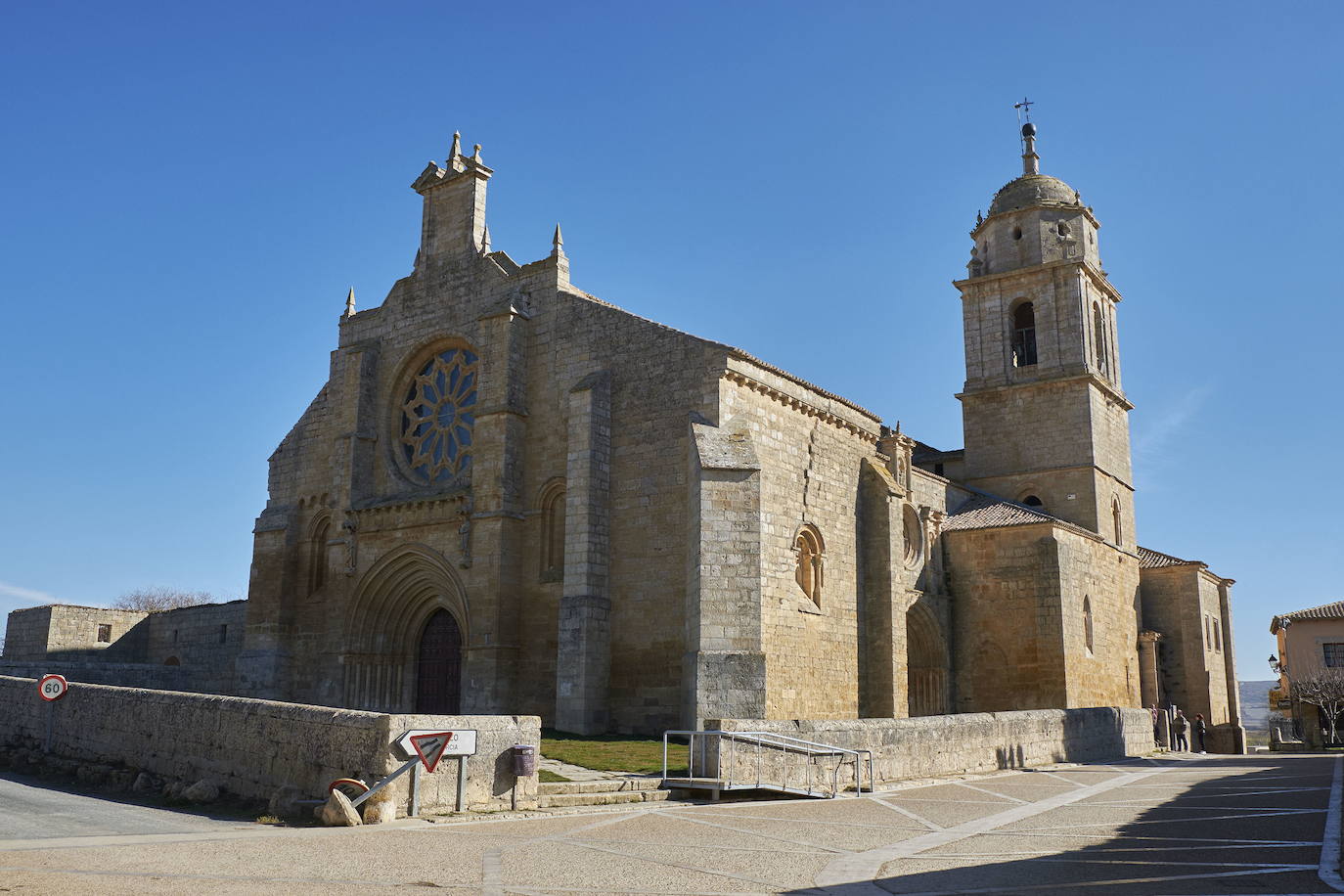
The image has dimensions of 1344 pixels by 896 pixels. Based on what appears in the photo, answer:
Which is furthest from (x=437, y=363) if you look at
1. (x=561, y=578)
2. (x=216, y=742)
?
(x=216, y=742)

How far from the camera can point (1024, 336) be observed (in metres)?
32.8

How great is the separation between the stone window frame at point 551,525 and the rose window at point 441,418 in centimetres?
250

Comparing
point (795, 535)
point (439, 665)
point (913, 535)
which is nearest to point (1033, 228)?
point (913, 535)

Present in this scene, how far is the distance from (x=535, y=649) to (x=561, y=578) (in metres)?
1.44

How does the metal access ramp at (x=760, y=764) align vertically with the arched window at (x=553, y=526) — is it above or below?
below

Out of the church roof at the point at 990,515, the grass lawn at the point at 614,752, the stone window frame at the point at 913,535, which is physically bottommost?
the grass lawn at the point at 614,752

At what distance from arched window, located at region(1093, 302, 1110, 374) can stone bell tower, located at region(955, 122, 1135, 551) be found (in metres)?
0.05

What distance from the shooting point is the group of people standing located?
28125 millimetres

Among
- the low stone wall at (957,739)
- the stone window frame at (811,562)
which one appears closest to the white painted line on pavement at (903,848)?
the low stone wall at (957,739)

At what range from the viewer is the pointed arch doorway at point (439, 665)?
22.8 meters

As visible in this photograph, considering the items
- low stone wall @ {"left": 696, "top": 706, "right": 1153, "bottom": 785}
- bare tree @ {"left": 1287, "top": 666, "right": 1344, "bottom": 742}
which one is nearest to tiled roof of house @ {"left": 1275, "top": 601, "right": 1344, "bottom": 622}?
bare tree @ {"left": 1287, "top": 666, "right": 1344, "bottom": 742}

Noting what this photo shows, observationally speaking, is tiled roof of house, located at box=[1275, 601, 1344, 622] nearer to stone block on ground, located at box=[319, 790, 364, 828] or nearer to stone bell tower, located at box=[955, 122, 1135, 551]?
stone bell tower, located at box=[955, 122, 1135, 551]

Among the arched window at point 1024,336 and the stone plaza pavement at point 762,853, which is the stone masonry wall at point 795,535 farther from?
the arched window at point 1024,336

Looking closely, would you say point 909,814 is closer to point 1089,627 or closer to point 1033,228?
point 1089,627
